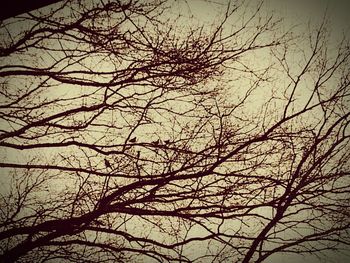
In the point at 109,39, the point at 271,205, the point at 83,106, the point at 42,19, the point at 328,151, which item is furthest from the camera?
the point at 328,151

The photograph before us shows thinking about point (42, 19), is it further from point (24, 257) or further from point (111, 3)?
point (24, 257)

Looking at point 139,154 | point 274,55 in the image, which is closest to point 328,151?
point 274,55

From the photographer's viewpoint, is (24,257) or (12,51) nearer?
(12,51)

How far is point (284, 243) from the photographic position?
5.25 meters

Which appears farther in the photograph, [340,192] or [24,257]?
[340,192]

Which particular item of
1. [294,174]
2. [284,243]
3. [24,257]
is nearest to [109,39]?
[24,257]

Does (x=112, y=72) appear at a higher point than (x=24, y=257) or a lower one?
higher

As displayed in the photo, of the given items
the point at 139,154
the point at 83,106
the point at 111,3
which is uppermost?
the point at 111,3

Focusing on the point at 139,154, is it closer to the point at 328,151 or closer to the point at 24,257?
the point at 24,257

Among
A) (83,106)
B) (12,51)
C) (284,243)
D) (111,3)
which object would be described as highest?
(111,3)

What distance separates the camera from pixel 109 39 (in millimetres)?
4215

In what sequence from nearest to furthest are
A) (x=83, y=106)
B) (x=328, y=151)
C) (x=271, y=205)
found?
(x=83, y=106) < (x=271, y=205) < (x=328, y=151)

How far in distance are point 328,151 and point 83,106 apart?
4.78 m

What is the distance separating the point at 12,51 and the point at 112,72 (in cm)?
141
